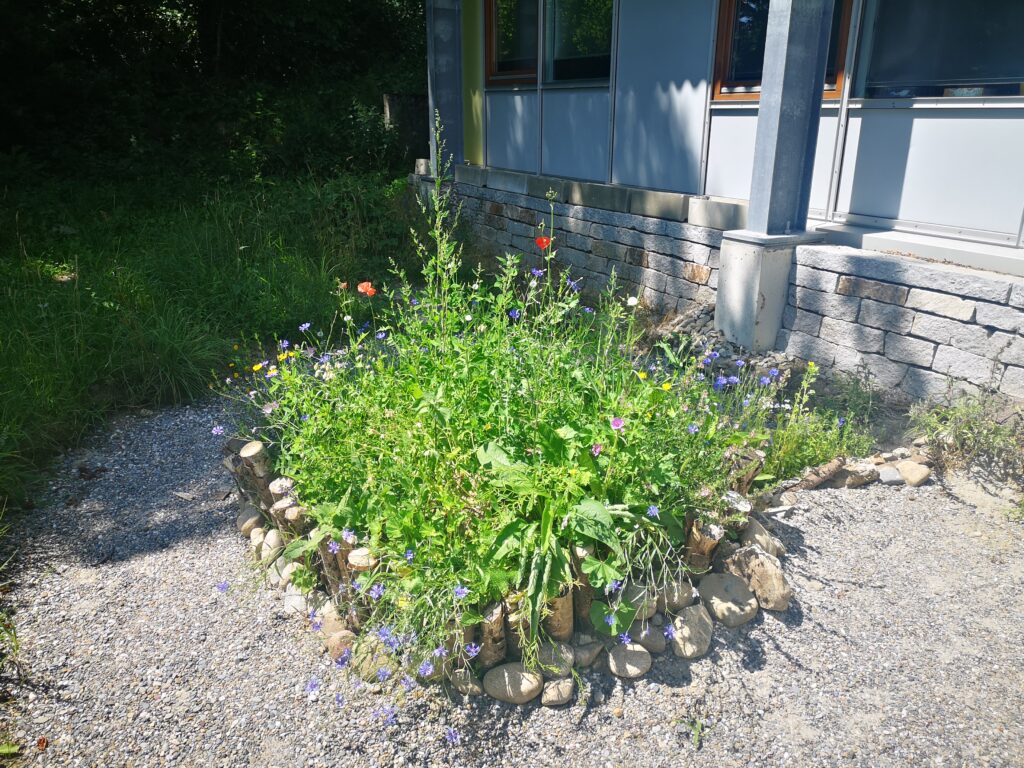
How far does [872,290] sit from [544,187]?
3.61m

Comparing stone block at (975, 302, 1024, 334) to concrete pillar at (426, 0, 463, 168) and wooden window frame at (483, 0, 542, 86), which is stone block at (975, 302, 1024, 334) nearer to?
wooden window frame at (483, 0, 542, 86)

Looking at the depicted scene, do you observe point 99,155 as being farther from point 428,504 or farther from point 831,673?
point 831,673

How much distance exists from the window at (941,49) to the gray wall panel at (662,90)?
1.12m

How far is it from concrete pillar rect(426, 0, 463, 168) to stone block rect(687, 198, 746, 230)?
12.6ft

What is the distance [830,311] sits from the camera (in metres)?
4.58

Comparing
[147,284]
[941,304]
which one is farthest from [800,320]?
[147,284]

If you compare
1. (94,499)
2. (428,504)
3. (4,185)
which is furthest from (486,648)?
(4,185)

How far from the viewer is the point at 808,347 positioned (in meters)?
4.75

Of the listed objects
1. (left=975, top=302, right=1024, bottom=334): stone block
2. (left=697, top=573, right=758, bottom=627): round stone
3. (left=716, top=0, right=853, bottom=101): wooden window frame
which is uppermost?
(left=716, top=0, right=853, bottom=101): wooden window frame

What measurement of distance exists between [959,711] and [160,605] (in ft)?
9.16

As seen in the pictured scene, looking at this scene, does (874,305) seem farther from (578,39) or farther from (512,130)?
(512,130)

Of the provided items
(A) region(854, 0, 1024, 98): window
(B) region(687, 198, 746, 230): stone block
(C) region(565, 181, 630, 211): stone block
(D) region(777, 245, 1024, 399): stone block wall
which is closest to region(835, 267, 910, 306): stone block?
(D) region(777, 245, 1024, 399): stone block wall

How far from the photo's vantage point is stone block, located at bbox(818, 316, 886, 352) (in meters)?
4.34

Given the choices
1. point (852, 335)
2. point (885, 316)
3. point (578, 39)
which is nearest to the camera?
point (885, 316)
